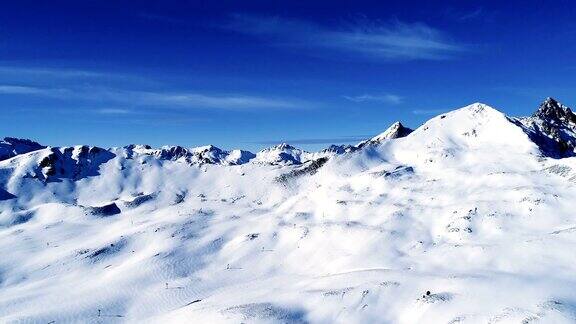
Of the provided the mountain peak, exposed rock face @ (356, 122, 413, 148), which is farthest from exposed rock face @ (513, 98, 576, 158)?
exposed rock face @ (356, 122, 413, 148)

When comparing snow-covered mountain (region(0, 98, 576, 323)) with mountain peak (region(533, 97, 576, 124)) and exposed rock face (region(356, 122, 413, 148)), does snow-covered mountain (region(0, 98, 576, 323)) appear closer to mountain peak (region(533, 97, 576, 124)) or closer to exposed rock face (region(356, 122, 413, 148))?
mountain peak (region(533, 97, 576, 124))

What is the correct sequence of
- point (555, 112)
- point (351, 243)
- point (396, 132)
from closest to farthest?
point (351, 243), point (555, 112), point (396, 132)

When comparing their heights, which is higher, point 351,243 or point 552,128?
point 552,128

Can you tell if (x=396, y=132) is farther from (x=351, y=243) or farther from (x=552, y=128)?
(x=351, y=243)

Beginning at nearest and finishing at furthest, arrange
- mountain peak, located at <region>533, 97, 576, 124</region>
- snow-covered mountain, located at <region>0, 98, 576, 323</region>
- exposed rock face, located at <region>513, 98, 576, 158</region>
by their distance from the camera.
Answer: snow-covered mountain, located at <region>0, 98, 576, 323</region> → exposed rock face, located at <region>513, 98, 576, 158</region> → mountain peak, located at <region>533, 97, 576, 124</region>

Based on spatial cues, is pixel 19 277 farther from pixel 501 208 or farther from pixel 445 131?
pixel 445 131

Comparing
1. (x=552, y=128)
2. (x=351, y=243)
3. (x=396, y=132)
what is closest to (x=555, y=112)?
(x=552, y=128)

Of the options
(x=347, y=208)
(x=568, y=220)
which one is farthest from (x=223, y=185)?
(x=568, y=220)
